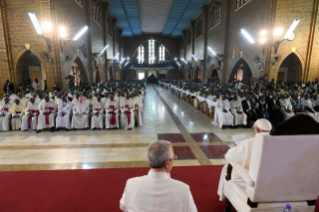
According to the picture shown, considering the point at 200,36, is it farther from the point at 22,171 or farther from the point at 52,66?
the point at 22,171

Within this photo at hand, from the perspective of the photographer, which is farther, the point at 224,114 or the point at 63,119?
the point at 224,114

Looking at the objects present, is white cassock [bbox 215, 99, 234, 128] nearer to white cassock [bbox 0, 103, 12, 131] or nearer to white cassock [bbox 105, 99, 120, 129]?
white cassock [bbox 105, 99, 120, 129]

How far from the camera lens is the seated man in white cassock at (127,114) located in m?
7.09

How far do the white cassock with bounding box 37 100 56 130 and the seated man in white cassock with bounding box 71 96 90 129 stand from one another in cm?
72

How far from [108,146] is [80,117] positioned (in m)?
2.29

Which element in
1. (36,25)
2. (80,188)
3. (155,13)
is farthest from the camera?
(155,13)

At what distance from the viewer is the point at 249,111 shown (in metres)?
7.40

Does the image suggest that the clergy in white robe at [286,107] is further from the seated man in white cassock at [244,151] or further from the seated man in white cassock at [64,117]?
the seated man in white cassock at [64,117]

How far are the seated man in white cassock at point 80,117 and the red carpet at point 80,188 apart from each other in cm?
328

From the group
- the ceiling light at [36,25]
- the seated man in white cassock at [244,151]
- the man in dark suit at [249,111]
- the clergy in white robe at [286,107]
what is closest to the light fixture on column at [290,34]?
the clergy in white robe at [286,107]

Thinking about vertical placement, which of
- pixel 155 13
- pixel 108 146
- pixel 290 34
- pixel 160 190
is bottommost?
pixel 108 146

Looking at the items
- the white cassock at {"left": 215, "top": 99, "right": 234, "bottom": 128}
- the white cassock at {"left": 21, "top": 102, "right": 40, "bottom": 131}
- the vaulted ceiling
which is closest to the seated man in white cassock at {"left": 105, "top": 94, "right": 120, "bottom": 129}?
the white cassock at {"left": 21, "top": 102, "right": 40, "bottom": 131}

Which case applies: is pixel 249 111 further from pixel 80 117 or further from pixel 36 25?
pixel 36 25

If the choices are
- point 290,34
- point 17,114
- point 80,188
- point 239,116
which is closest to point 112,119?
point 17,114
